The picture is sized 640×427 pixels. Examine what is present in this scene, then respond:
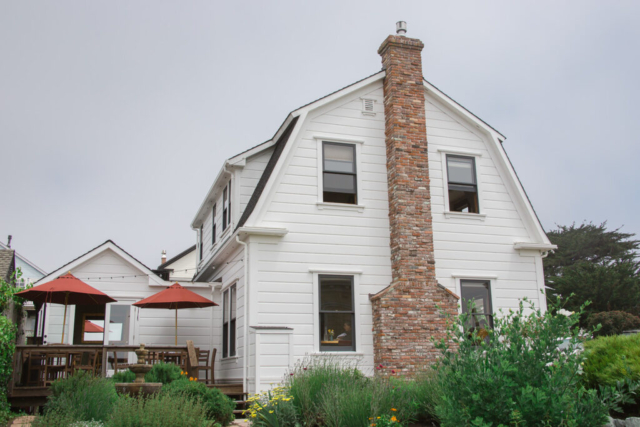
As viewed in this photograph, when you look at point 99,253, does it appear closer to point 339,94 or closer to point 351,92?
point 339,94

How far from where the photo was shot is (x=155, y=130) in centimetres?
1762

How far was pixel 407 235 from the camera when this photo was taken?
530 inches

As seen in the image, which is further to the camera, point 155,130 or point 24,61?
point 155,130

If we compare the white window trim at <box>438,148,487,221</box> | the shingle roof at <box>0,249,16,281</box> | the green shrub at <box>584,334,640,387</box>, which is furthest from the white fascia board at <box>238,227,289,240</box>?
the green shrub at <box>584,334,640,387</box>

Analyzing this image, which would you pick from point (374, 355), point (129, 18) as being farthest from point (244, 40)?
point (374, 355)

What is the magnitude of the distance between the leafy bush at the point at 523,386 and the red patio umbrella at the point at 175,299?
898 cm

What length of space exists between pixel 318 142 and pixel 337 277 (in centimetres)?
321

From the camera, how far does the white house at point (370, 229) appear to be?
42.0 ft

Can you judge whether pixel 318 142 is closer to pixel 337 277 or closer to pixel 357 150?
pixel 357 150

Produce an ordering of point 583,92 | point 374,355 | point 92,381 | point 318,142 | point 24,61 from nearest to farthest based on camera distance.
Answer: point 92,381 < point 374,355 < point 318,142 < point 24,61 < point 583,92

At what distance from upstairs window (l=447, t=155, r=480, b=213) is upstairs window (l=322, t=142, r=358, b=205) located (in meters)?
2.55

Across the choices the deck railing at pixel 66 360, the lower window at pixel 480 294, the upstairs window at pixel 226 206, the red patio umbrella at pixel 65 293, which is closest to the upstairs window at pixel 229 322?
the deck railing at pixel 66 360

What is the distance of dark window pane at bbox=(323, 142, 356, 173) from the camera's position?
14.1 m

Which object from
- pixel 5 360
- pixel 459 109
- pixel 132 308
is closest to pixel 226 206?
pixel 132 308
